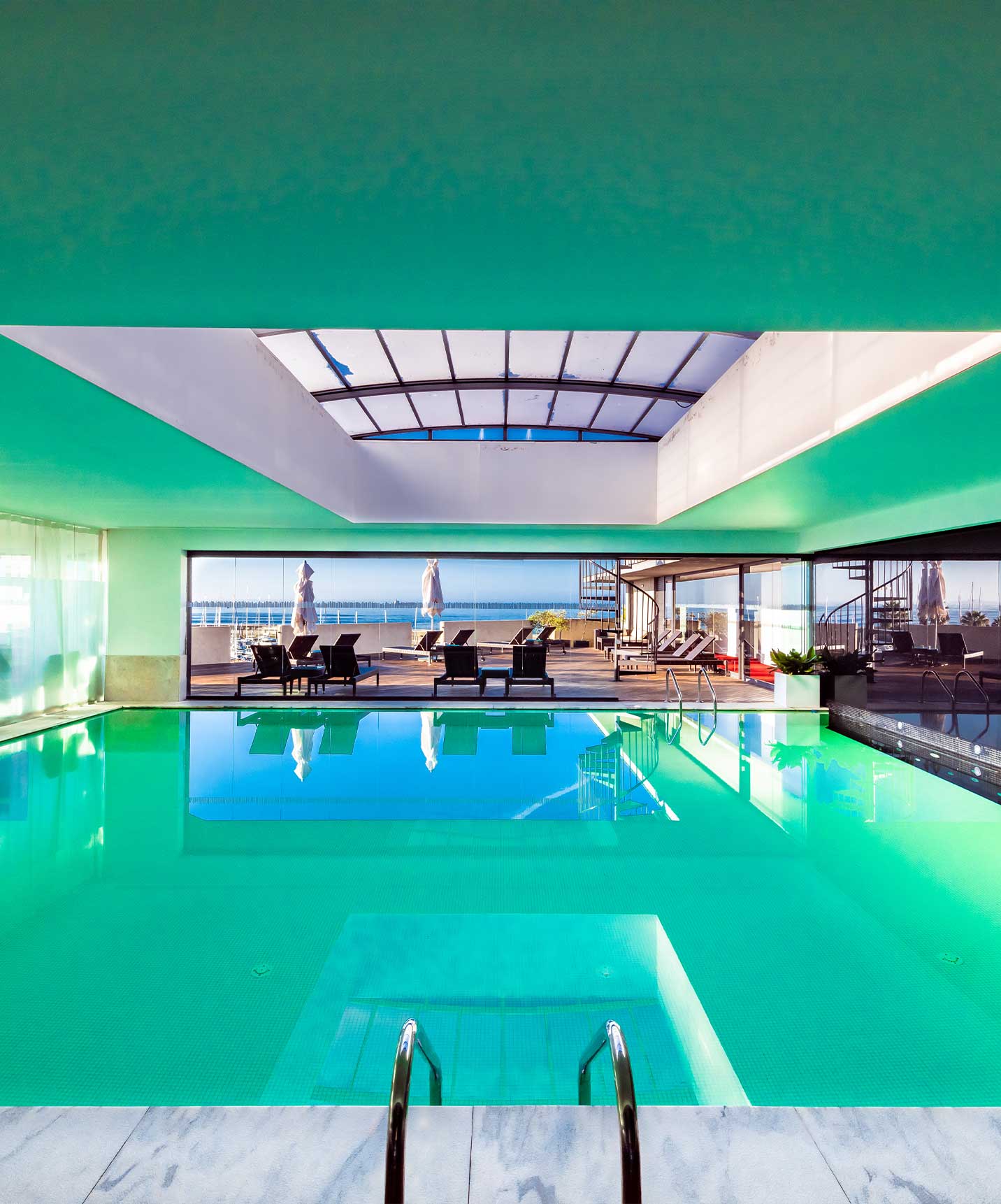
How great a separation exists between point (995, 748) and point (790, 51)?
801 centimetres

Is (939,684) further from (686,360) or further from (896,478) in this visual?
(686,360)

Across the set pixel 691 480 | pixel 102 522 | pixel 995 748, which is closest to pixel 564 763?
pixel 691 480

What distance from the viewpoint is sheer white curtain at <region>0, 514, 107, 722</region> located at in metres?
9.55

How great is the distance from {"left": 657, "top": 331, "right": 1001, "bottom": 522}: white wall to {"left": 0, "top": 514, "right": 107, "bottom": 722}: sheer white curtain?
913 centimetres

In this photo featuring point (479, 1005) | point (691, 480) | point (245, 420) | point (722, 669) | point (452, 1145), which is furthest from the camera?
point (722, 669)

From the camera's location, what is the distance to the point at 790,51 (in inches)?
59.5

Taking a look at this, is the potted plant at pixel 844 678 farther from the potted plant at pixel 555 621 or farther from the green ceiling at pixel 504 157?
the potted plant at pixel 555 621

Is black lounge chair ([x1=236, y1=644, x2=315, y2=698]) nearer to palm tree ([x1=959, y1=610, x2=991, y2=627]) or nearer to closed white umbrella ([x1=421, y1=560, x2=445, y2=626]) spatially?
closed white umbrella ([x1=421, y1=560, x2=445, y2=626])

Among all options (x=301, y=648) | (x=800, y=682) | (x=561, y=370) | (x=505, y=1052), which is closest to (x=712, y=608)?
(x=800, y=682)

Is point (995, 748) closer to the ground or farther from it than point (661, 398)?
closer to the ground

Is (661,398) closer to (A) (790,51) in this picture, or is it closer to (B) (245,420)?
(B) (245,420)

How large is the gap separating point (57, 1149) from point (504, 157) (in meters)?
2.99

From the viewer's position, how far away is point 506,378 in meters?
9.04

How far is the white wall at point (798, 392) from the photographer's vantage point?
3812mm
